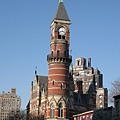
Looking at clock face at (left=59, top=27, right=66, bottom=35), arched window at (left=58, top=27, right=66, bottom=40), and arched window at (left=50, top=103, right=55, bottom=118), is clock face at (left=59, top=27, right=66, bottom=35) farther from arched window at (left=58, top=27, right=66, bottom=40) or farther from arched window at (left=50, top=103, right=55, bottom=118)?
arched window at (left=50, top=103, right=55, bottom=118)

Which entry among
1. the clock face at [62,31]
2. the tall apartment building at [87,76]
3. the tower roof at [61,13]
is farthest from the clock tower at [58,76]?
the tall apartment building at [87,76]

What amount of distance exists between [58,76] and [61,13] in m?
17.3

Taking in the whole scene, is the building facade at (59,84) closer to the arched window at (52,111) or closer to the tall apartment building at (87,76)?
the arched window at (52,111)

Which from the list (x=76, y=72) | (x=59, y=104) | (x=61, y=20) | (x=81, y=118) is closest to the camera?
(x=81, y=118)

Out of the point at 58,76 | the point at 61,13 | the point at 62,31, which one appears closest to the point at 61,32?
the point at 62,31

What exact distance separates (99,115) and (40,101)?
4065 centimetres

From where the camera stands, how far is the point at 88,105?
10219 cm

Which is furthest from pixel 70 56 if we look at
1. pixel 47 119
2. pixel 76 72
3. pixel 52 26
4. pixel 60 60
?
pixel 76 72

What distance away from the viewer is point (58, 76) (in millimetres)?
84688

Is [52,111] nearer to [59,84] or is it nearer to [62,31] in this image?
[59,84]

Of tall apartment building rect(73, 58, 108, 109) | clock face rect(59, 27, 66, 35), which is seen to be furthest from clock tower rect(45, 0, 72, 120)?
tall apartment building rect(73, 58, 108, 109)

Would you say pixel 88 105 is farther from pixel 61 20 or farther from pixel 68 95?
pixel 61 20

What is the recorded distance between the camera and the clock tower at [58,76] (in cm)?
8406

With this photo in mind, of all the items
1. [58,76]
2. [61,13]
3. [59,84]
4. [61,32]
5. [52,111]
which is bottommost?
[52,111]
